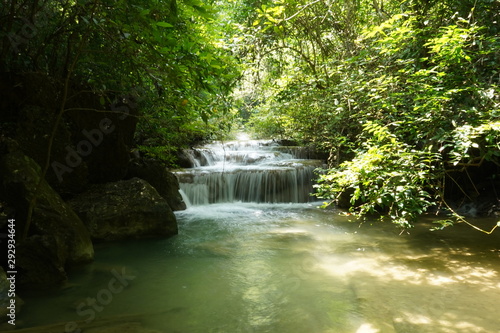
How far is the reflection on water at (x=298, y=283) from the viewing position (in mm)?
2938

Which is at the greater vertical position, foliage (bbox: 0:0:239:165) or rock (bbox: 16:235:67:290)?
foliage (bbox: 0:0:239:165)

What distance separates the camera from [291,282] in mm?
3836

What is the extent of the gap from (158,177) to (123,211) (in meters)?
2.16

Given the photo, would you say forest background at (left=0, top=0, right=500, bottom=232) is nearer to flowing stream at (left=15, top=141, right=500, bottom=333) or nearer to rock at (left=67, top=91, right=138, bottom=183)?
rock at (left=67, top=91, right=138, bottom=183)

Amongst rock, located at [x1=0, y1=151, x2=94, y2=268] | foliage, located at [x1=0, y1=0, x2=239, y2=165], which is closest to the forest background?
foliage, located at [x1=0, y1=0, x2=239, y2=165]

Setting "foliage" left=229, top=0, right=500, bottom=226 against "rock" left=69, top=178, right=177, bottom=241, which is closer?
"foliage" left=229, top=0, right=500, bottom=226

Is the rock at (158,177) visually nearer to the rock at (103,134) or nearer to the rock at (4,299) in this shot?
the rock at (103,134)

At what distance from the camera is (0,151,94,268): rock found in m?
3.68

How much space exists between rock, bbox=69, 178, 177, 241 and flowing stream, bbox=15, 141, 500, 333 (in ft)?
0.84

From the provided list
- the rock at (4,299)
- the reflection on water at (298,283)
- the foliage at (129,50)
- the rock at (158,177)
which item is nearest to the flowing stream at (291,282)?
the reflection on water at (298,283)

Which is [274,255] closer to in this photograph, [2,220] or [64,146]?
[2,220]

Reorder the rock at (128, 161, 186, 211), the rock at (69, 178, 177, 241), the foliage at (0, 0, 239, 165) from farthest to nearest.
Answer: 1. the rock at (128, 161, 186, 211)
2. the rock at (69, 178, 177, 241)
3. the foliage at (0, 0, 239, 165)

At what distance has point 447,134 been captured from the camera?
376 centimetres

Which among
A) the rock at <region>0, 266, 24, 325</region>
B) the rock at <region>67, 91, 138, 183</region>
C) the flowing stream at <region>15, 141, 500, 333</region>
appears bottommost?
the flowing stream at <region>15, 141, 500, 333</region>
